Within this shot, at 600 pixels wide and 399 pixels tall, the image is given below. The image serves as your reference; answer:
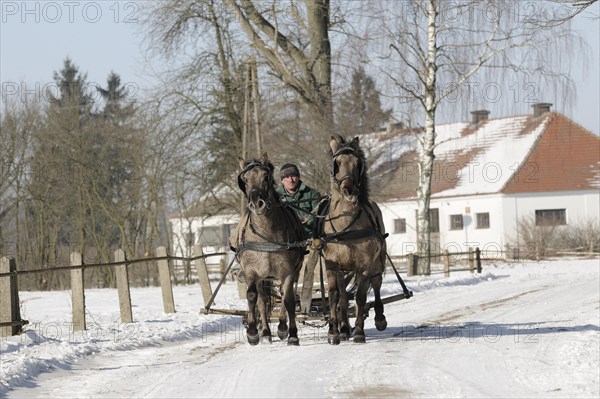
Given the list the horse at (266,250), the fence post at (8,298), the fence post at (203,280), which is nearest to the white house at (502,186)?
the fence post at (203,280)

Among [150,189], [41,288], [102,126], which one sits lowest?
[41,288]

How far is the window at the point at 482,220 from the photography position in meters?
51.5

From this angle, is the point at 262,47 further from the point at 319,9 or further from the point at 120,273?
the point at 120,273

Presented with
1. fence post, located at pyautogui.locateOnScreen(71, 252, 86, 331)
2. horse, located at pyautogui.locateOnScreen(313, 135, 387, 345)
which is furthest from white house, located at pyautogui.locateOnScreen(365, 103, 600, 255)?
horse, located at pyautogui.locateOnScreen(313, 135, 387, 345)

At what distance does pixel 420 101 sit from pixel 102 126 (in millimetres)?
17321

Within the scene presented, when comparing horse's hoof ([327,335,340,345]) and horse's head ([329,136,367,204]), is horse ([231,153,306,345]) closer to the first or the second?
horse's hoof ([327,335,340,345])

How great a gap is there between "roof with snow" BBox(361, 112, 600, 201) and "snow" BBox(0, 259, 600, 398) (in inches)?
1315

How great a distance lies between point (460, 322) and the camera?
49.6 ft

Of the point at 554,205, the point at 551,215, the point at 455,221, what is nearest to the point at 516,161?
the point at 554,205

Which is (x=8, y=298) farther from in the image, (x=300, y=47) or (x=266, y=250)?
(x=300, y=47)

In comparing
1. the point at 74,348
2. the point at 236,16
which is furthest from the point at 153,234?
the point at 74,348

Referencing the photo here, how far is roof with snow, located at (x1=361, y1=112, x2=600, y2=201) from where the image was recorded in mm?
51094

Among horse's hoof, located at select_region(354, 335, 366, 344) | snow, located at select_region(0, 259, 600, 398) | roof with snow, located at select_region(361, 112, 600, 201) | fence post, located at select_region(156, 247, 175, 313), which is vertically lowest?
snow, located at select_region(0, 259, 600, 398)

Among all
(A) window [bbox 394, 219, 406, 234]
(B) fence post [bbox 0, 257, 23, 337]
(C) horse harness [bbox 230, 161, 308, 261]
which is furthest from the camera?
(A) window [bbox 394, 219, 406, 234]
